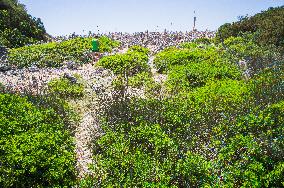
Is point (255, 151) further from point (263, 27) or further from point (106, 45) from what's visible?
point (106, 45)

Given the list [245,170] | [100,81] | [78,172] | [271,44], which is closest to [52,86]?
[100,81]

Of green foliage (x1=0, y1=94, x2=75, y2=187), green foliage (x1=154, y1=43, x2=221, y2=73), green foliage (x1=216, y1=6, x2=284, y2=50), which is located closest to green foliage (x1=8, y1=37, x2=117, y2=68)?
green foliage (x1=154, y1=43, x2=221, y2=73)

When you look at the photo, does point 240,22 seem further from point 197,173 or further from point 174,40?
point 197,173

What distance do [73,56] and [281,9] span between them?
18.4 meters

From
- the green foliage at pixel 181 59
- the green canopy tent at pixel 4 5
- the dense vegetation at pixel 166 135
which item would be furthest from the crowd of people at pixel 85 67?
the green canopy tent at pixel 4 5

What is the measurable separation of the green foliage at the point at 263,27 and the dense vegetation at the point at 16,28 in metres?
16.6

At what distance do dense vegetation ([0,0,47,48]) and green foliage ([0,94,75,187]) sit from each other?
54.4 feet

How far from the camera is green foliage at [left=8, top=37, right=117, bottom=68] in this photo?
21.9 metres

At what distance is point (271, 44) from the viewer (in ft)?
74.1

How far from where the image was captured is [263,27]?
1037 inches

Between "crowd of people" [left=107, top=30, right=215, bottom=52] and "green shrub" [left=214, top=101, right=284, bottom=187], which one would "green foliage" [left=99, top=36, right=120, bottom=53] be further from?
"green shrub" [left=214, top=101, right=284, bottom=187]

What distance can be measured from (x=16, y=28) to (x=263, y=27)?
20.0 m

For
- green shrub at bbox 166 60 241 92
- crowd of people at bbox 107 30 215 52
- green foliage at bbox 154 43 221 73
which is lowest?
green shrub at bbox 166 60 241 92

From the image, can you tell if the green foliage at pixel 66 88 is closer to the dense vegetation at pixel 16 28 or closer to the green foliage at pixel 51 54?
the green foliage at pixel 51 54
